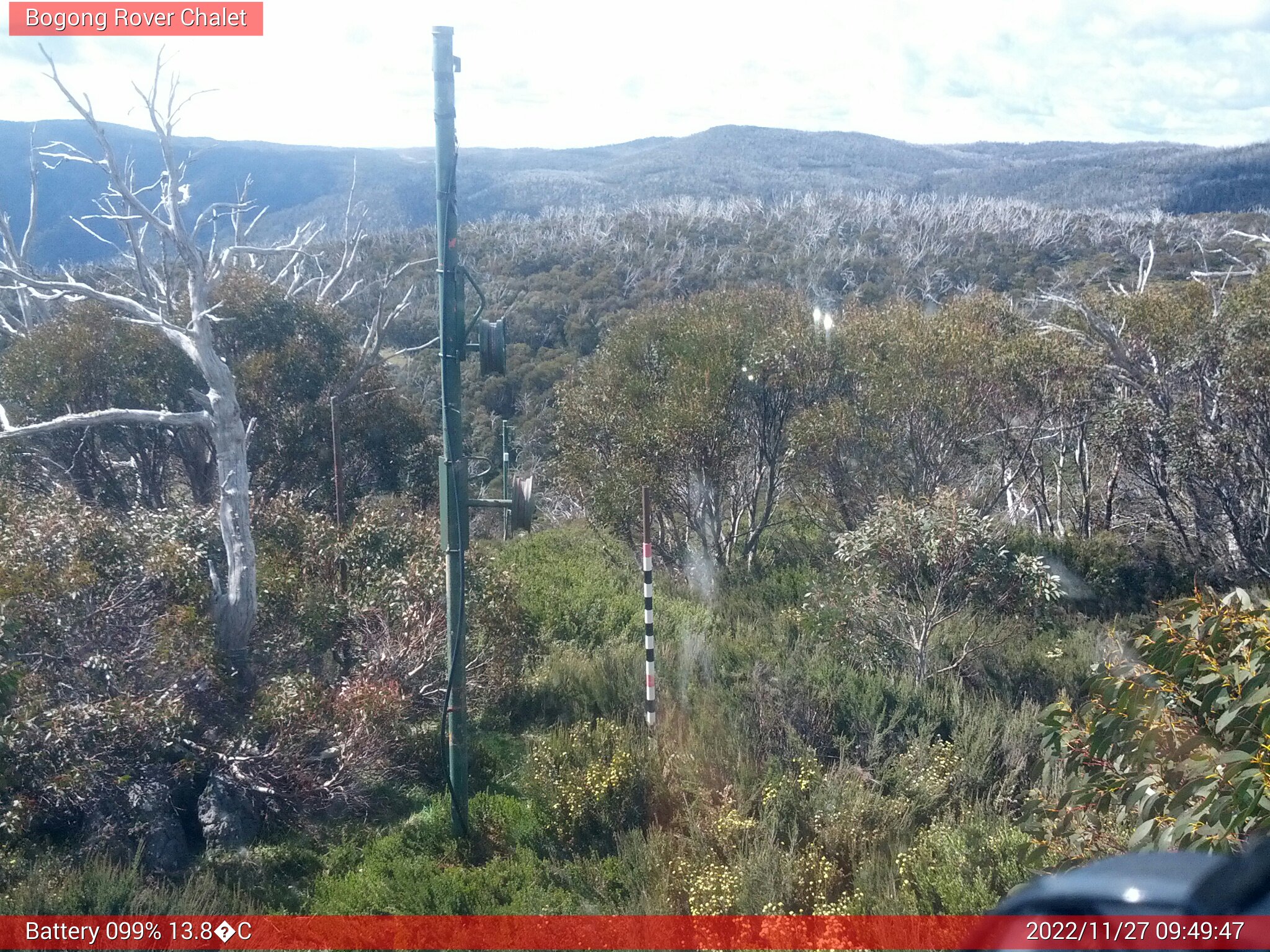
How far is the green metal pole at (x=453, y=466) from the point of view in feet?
18.2

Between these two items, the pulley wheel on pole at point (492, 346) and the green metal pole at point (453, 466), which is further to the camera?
the pulley wheel on pole at point (492, 346)

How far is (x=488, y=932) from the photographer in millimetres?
4367

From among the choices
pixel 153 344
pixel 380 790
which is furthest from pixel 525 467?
pixel 380 790

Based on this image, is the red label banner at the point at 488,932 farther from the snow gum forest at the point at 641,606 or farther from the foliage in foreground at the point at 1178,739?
the foliage in foreground at the point at 1178,739

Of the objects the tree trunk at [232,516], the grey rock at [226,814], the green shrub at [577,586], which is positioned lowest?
the green shrub at [577,586]

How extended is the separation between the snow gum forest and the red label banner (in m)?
0.16

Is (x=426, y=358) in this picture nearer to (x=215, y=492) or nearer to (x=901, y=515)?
(x=215, y=492)

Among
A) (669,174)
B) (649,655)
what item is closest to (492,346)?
(649,655)

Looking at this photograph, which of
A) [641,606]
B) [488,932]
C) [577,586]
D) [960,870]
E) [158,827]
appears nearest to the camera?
[960,870]

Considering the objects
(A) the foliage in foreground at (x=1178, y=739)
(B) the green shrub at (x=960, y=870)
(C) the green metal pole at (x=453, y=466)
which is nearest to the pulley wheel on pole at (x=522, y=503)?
(C) the green metal pole at (x=453, y=466)

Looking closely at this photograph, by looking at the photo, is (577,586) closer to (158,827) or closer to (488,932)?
(158,827)

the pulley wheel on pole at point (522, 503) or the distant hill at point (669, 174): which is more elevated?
the distant hill at point (669, 174)

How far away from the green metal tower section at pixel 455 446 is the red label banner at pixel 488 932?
112 centimetres

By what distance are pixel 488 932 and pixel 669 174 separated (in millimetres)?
66665
